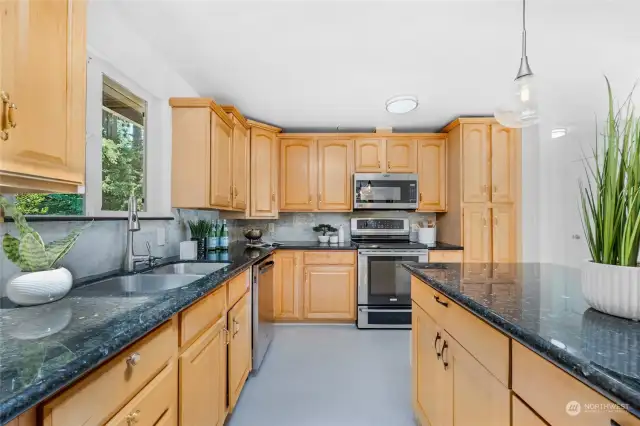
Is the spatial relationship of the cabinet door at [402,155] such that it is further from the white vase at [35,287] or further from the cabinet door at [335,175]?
the white vase at [35,287]

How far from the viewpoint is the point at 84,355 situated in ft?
2.05

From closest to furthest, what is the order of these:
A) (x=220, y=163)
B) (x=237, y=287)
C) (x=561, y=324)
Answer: (x=561, y=324) → (x=237, y=287) → (x=220, y=163)

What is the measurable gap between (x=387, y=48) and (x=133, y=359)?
2.18 m

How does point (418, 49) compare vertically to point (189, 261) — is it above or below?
above

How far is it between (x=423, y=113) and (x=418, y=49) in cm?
131

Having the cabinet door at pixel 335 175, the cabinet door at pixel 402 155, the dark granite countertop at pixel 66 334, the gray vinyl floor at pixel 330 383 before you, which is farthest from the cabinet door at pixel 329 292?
the dark granite countertop at pixel 66 334

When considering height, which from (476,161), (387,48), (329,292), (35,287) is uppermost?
(387,48)

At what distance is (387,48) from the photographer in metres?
2.04

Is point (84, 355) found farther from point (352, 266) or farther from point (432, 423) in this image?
point (352, 266)

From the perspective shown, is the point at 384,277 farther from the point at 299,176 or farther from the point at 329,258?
the point at 299,176

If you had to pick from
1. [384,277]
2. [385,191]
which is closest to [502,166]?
[385,191]

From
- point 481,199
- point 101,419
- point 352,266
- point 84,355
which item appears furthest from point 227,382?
point 481,199

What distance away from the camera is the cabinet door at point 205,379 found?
3.85 feet

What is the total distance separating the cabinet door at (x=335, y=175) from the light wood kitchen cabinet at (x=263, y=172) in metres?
0.56
